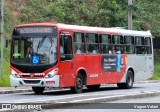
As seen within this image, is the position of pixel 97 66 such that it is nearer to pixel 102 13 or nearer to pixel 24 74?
pixel 24 74

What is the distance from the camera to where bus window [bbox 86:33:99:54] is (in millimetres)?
25406

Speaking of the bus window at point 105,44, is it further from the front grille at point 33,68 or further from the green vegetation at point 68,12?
the green vegetation at point 68,12

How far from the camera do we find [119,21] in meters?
44.0

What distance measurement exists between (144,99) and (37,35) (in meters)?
5.70

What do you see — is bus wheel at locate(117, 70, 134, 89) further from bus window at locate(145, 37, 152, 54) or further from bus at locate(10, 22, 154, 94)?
bus window at locate(145, 37, 152, 54)

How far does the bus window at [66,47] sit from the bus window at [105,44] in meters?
3.15

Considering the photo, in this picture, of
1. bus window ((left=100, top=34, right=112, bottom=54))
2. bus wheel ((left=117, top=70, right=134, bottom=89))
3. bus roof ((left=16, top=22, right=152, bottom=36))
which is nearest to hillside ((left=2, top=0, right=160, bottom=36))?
bus roof ((left=16, top=22, right=152, bottom=36))

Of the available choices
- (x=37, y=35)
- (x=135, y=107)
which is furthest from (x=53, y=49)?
(x=135, y=107)

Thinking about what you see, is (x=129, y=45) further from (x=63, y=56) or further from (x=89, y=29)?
(x=63, y=56)

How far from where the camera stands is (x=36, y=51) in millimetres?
23156

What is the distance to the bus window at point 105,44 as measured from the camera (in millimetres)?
26650

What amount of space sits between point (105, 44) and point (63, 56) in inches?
168

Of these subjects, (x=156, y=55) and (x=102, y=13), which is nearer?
(x=102, y=13)

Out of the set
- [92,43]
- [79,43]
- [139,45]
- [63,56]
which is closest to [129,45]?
[139,45]
